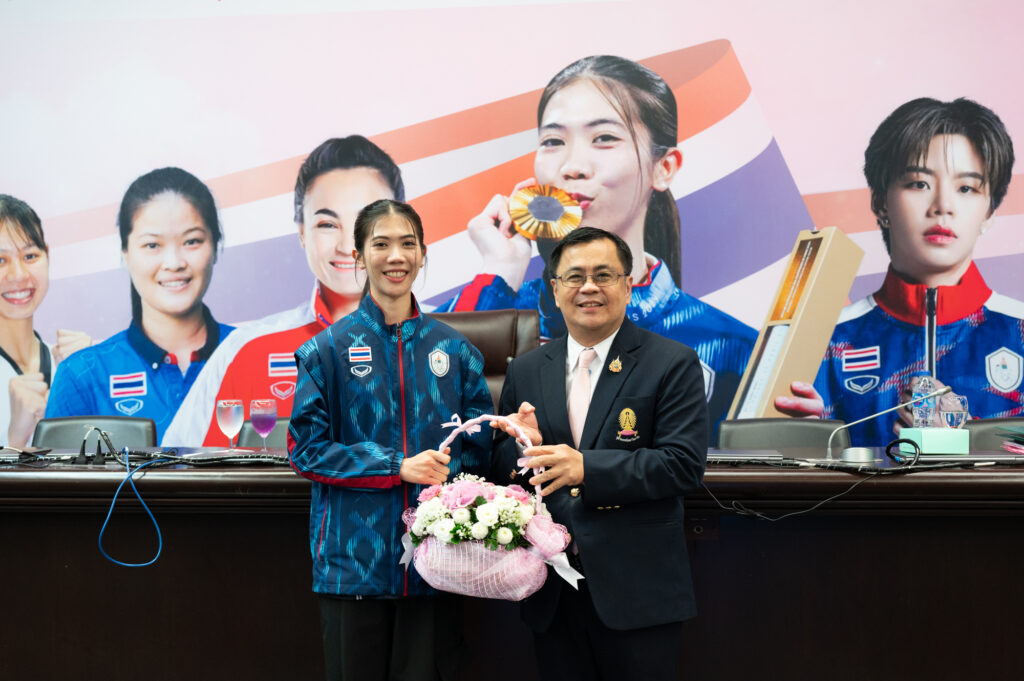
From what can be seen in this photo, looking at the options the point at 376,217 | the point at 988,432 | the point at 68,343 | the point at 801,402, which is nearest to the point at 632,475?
the point at 376,217

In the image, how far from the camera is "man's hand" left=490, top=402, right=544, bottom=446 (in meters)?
1.43

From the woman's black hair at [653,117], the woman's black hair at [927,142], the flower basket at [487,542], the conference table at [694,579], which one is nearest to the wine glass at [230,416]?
the conference table at [694,579]

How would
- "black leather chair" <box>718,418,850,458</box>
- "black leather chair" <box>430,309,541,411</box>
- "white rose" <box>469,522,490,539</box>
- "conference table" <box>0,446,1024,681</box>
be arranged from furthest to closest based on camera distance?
1. "black leather chair" <box>718,418,850,458</box>
2. "black leather chair" <box>430,309,541,411</box>
3. "conference table" <box>0,446,1024,681</box>
4. "white rose" <box>469,522,490,539</box>

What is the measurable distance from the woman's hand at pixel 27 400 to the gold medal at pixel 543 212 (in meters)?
2.71

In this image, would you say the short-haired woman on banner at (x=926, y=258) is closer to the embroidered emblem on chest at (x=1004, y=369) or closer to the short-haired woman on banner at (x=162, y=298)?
the embroidered emblem on chest at (x=1004, y=369)

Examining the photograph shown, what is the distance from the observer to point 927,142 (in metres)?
3.75

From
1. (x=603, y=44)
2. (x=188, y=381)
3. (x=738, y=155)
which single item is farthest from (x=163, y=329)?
(x=738, y=155)

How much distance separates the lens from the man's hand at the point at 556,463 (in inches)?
54.0

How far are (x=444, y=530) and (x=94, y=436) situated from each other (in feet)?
7.09

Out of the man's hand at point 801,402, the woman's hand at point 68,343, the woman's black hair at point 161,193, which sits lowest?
the man's hand at point 801,402

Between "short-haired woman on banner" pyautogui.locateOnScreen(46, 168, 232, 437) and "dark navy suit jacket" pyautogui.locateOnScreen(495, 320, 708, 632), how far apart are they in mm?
2990

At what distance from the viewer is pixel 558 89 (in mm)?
3869

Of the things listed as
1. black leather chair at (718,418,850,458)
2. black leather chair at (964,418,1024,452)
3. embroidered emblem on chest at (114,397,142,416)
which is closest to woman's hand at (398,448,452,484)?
black leather chair at (718,418,850,458)

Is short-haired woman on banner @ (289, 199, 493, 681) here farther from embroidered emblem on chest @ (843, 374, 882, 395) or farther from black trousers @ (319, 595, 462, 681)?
embroidered emblem on chest @ (843, 374, 882, 395)
